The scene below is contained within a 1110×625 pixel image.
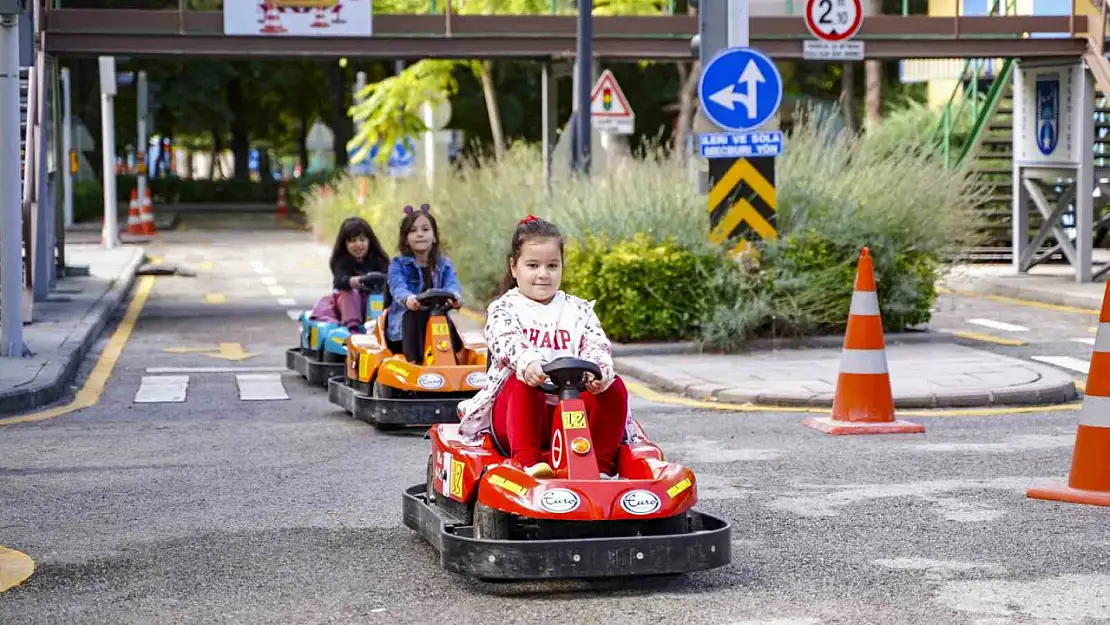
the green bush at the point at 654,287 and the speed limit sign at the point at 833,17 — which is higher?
the speed limit sign at the point at 833,17

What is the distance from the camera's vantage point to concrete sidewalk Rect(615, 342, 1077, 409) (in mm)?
12141

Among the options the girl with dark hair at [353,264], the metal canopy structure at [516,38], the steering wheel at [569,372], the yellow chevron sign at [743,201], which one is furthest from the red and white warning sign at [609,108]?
the steering wheel at [569,372]

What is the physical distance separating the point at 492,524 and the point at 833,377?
7.02 metres

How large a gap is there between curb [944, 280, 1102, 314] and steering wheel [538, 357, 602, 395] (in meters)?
13.1

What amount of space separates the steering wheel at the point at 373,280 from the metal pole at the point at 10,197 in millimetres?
2949

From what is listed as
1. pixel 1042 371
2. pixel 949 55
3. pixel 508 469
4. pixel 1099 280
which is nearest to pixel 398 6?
pixel 949 55

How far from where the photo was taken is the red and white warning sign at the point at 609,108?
898 inches

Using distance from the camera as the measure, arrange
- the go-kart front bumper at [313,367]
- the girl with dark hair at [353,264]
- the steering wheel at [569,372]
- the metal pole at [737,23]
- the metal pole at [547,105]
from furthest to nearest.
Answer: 1. the metal pole at [547,105]
2. the metal pole at [737,23]
3. the girl with dark hair at [353,264]
4. the go-kart front bumper at [313,367]
5. the steering wheel at [569,372]

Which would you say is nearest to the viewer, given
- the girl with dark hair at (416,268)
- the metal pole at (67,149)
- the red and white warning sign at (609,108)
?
the girl with dark hair at (416,268)

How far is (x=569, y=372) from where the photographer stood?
6449mm

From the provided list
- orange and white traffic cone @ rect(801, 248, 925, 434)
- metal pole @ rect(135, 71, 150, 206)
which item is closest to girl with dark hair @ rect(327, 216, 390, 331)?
orange and white traffic cone @ rect(801, 248, 925, 434)

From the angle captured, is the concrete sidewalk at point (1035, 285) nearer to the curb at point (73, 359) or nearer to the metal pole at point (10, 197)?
the curb at point (73, 359)

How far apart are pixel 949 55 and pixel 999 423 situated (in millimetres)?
13113

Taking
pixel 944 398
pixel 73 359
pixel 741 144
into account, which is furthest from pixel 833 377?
pixel 73 359
